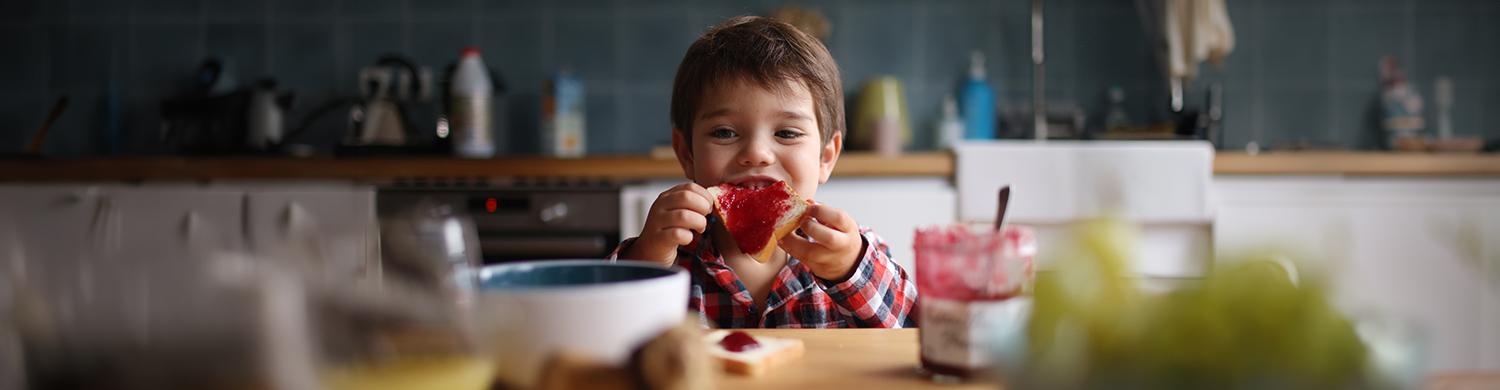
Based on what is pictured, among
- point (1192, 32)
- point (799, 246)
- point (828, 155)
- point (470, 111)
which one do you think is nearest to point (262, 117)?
point (470, 111)

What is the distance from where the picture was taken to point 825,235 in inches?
41.1

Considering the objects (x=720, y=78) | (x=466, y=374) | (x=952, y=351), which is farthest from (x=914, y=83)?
(x=466, y=374)

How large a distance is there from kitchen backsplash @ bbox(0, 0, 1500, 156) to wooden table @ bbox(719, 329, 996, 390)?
2.51 meters

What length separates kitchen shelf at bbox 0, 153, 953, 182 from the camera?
2391 millimetres

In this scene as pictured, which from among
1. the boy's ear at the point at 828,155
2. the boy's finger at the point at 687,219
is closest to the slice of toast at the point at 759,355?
the boy's finger at the point at 687,219

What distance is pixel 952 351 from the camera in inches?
23.6

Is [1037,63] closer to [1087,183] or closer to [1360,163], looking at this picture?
[1087,183]

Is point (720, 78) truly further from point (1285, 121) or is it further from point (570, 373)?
point (1285, 121)

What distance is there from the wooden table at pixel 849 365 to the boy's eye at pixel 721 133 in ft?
1.78

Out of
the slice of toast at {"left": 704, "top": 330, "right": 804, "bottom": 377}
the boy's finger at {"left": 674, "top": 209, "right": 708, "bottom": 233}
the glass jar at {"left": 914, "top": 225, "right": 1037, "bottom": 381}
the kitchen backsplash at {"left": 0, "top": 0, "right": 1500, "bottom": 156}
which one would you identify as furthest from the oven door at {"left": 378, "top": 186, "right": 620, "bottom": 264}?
the glass jar at {"left": 914, "top": 225, "right": 1037, "bottom": 381}

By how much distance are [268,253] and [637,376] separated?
179 mm

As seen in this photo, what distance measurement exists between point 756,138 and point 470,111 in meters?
1.66

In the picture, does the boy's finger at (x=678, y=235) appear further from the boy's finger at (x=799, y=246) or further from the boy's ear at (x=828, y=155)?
the boy's ear at (x=828, y=155)

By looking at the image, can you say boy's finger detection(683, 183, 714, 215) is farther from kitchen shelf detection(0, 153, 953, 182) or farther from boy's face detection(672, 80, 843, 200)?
kitchen shelf detection(0, 153, 953, 182)
